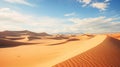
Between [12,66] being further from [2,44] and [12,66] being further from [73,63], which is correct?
[2,44]

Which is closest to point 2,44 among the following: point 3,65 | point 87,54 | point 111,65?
point 3,65

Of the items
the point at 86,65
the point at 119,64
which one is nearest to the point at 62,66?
the point at 86,65

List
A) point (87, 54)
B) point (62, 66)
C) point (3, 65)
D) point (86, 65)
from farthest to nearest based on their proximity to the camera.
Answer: point (3, 65) → point (87, 54) → point (86, 65) → point (62, 66)

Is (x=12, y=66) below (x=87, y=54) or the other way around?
below

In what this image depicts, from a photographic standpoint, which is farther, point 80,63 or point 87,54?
point 87,54

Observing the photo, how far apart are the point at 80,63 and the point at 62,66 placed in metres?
1.12

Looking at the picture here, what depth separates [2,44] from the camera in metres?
25.1

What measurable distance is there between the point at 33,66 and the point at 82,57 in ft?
10.5

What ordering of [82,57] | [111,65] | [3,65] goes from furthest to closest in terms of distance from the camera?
[3,65] < [82,57] < [111,65]

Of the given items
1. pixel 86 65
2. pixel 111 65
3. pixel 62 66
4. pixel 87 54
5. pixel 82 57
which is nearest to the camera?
pixel 62 66

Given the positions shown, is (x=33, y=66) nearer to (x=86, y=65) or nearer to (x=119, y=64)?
(x=86, y=65)

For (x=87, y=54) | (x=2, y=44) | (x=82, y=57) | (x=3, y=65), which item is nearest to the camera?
(x=82, y=57)

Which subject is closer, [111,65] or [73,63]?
[73,63]

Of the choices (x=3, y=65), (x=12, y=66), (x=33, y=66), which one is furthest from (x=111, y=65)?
(x=3, y=65)
